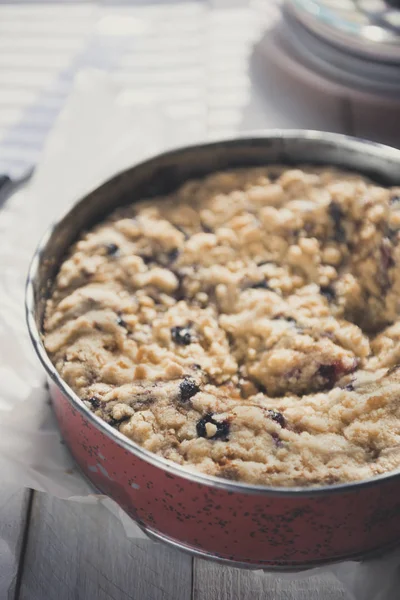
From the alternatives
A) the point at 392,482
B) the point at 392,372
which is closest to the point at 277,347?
the point at 392,372

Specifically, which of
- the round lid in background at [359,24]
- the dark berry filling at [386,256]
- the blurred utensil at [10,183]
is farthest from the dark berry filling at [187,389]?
the round lid in background at [359,24]

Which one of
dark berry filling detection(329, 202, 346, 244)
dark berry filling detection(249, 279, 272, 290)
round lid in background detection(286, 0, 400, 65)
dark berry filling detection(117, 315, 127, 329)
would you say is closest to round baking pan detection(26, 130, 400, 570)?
dark berry filling detection(117, 315, 127, 329)

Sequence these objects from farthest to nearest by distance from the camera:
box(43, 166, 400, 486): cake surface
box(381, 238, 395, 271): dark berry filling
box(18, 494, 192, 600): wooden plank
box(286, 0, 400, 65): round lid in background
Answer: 1. box(286, 0, 400, 65): round lid in background
2. box(381, 238, 395, 271): dark berry filling
3. box(18, 494, 192, 600): wooden plank
4. box(43, 166, 400, 486): cake surface

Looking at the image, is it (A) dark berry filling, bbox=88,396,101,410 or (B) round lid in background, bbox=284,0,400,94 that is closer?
(A) dark berry filling, bbox=88,396,101,410

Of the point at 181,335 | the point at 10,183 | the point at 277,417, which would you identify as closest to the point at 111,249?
the point at 181,335

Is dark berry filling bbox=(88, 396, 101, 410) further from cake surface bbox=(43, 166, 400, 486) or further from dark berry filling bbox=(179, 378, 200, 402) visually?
dark berry filling bbox=(179, 378, 200, 402)

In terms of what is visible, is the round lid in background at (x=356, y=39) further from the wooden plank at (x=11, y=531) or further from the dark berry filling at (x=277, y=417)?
the wooden plank at (x=11, y=531)

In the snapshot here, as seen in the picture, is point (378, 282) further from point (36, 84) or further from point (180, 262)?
point (36, 84)
